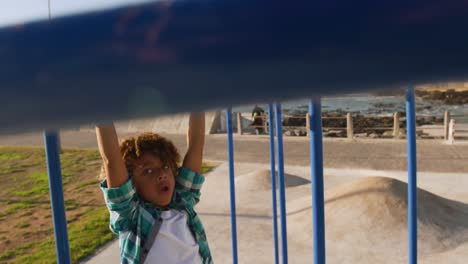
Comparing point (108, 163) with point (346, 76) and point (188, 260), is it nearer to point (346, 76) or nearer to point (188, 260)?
→ point (188, 260)

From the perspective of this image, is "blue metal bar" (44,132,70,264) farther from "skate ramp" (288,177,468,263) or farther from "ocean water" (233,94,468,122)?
"ocean water" (233,94,468,122)

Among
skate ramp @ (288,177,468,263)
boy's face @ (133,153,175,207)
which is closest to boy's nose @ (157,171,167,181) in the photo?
boy's face @ (133,153,175,207)

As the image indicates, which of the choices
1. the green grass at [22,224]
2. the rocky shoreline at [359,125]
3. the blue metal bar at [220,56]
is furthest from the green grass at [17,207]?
the blue metal bar at [220,56]

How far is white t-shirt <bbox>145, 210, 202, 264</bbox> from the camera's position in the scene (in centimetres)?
168

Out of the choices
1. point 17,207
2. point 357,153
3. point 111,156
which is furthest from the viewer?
point 357,153

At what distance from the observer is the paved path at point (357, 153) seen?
10.7 metres

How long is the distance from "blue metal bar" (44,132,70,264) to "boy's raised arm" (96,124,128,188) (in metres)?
0.28

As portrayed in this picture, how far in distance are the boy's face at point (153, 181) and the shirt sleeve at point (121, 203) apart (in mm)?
44

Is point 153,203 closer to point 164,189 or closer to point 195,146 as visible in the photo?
point 164,189

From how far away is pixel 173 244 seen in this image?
5.63 ft

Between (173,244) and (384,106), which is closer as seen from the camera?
(173,244)

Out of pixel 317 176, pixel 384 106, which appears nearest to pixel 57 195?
pixel 317 176

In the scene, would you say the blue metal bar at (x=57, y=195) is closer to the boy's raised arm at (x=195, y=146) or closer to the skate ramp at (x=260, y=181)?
the boy's raised arm at (x=195, y=146)

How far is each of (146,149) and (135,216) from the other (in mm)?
249
